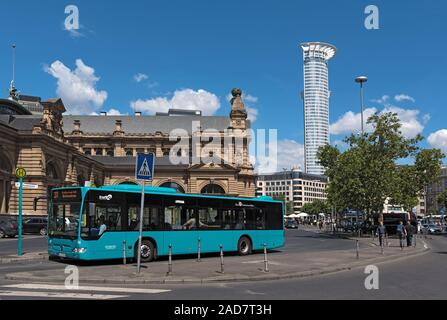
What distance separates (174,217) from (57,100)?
45.1 m

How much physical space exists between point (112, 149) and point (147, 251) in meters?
86.8

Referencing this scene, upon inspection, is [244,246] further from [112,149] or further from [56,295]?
[112,149]

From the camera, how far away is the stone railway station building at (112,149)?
52.9 m

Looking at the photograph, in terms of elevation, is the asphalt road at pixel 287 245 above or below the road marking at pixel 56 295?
below

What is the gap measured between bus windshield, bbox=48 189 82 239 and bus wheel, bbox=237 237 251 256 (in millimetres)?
8453

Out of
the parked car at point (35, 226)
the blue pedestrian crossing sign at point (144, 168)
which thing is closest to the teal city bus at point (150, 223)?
the blue pedestrian crossing sign at point (144, 168)

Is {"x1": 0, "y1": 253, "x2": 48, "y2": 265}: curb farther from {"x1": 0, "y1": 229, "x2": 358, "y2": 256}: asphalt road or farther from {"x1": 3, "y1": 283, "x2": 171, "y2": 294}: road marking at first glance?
{"x1": 3, "y1": 283, "x2": 171, "y2": 294}: road marking

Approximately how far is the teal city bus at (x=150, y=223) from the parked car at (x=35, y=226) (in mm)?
28441

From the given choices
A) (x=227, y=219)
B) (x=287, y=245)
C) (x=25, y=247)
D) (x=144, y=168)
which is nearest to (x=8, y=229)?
(x=25, y=247)

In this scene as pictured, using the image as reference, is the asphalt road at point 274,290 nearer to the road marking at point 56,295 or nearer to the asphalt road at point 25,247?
the road marking at point 56,295

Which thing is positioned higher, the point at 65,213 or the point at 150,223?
the point at 65,213

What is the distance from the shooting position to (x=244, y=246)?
23734 millimetres
